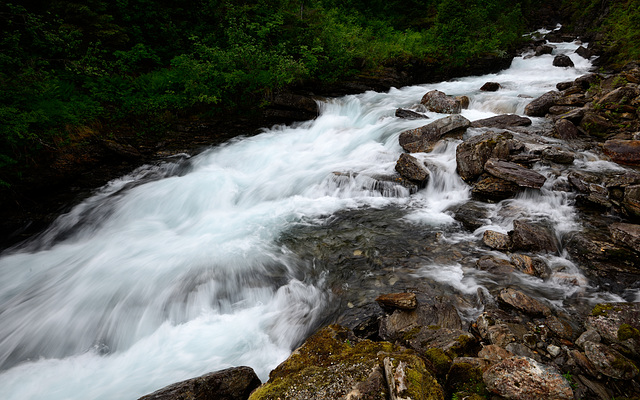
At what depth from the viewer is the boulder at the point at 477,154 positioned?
7.45m

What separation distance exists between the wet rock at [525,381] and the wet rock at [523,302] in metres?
1.65

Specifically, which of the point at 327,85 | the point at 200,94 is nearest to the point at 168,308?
the point at 200,94

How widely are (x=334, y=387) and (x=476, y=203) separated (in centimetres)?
596

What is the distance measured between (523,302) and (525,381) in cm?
197

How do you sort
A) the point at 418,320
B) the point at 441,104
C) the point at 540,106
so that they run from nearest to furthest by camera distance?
the point at 418,320, the point at 540,106, the point at 441,104

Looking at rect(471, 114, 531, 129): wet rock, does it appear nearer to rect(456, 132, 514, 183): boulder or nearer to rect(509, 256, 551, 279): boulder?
rect(456, 132, 514, 183): boulder

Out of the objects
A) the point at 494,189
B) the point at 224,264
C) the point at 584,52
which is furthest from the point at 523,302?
the point at 584,52

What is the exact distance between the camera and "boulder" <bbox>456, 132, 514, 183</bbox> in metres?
7.45

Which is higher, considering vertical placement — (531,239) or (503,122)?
(503,122)

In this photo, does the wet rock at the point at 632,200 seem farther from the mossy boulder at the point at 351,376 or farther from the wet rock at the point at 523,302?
the mossy boulder at the point at 351,376

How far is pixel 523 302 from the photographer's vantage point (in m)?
3.95

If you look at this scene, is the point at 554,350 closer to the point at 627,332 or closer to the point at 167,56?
the point at 627,332

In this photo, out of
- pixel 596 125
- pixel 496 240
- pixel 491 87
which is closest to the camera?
pixel 496 240

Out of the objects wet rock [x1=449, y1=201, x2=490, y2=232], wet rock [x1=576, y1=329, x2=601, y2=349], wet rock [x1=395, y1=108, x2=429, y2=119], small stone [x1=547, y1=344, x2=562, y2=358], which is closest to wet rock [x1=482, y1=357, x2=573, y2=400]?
small stone [x1=547, y1=344, x2=562, y2=358]
